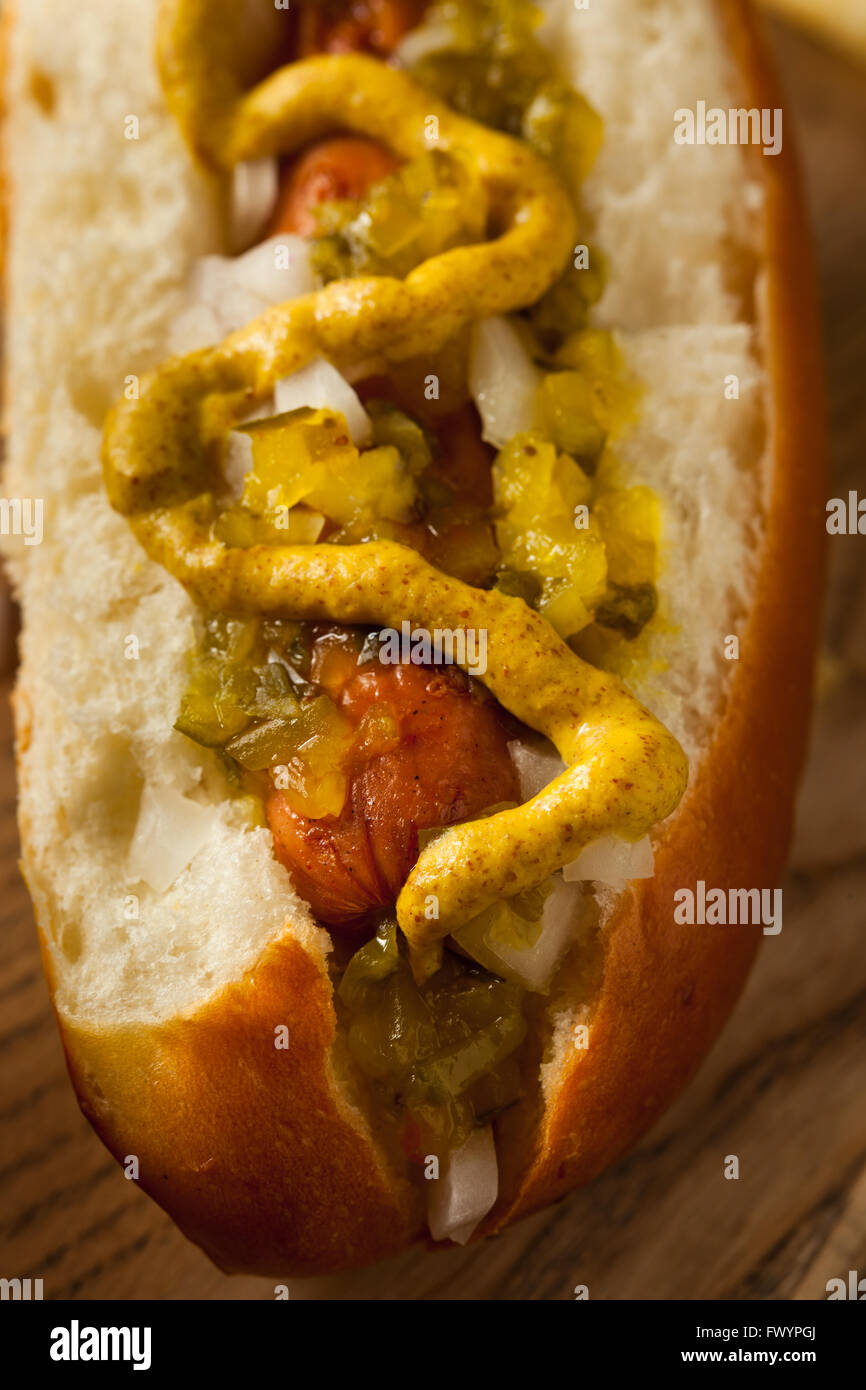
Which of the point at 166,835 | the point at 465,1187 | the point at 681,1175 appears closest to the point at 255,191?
the point at 166,835

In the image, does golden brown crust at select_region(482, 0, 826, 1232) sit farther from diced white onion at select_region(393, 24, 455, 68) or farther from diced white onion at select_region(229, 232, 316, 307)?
diced white onion at select_region(229, 232, 316, 307)

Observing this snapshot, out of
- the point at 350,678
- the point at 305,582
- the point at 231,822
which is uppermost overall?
the point at 305,582

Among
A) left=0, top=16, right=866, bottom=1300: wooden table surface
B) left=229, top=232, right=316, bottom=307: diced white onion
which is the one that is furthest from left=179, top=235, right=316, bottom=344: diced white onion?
left=0, top=16, right=866, bottom=1300: wooden table surface

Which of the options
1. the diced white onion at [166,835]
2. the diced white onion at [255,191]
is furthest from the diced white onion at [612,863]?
the diced white onion at [255,191]

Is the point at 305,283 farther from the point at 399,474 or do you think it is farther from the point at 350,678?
the point at 350,678

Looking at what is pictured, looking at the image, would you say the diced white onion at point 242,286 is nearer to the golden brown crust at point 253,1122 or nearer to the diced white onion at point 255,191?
the diced white onion at point 255,191
